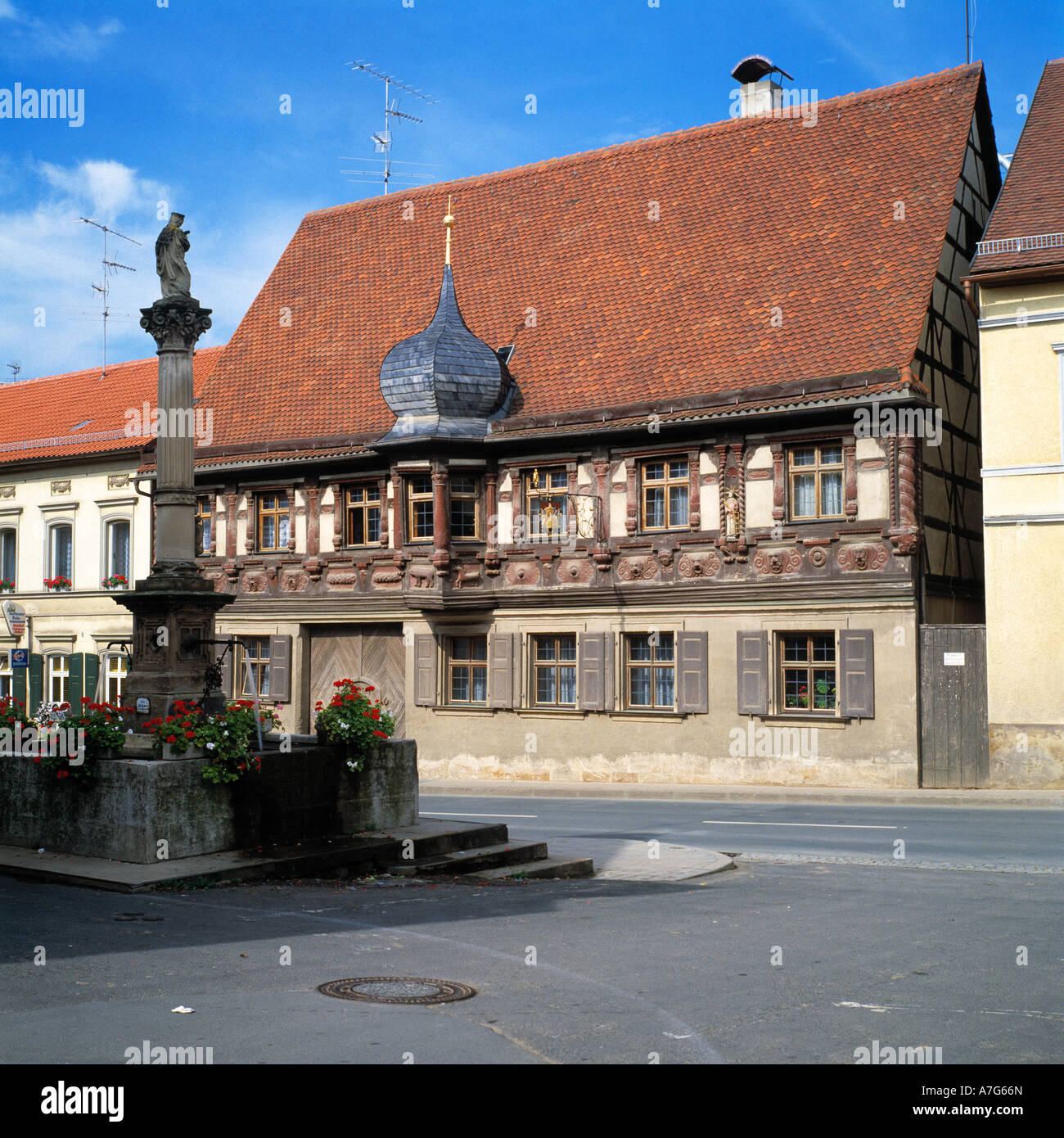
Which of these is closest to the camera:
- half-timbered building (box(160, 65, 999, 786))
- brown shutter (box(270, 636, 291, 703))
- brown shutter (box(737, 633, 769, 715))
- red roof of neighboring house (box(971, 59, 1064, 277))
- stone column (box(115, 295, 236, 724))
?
stone column (box(115, 295, 236, 724))

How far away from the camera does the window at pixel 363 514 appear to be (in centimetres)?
2794

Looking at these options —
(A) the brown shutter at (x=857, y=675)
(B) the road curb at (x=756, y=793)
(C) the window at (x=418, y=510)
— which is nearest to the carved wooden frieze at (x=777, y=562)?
(A) the brown shutter at (x=857, y=675)

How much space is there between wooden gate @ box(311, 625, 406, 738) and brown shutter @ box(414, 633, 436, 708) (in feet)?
1.83

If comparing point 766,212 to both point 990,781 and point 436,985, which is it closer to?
point 990,781

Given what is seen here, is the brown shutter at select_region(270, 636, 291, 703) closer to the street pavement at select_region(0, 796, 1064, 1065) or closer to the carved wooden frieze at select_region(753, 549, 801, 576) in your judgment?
the carved wooden frieze at select_region(753, 549, 801, 576)

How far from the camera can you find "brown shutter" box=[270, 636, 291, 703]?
2920 centimetres

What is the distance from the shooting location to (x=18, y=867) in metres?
11.8

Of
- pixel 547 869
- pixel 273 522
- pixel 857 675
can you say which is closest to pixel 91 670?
pixel 273 522

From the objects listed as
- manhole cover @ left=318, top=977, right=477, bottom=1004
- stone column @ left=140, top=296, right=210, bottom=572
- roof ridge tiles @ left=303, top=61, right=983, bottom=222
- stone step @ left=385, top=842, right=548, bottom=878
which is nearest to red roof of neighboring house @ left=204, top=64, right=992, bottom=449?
roof ridge tiles @ left=303, top=61, right=983, bottom=222

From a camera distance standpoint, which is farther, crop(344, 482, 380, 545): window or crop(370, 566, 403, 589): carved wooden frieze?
crop(344, 482, 380, 545): window

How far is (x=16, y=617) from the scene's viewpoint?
114 ft

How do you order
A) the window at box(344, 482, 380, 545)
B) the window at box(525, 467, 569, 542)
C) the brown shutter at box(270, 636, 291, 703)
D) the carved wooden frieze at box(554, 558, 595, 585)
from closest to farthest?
the carved wooden frieze at box(554, 558, 595, 585) < the window at box(525, 467, 569, 542) < the window at box(344, 482, 380, 545) < the brown shutter at box(270, 636, 291, 703)

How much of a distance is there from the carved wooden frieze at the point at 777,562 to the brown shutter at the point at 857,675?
144 centimetres

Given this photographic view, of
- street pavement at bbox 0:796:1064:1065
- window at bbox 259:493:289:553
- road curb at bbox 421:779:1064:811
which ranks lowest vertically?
road curb at bbox 421:779:1064:811
